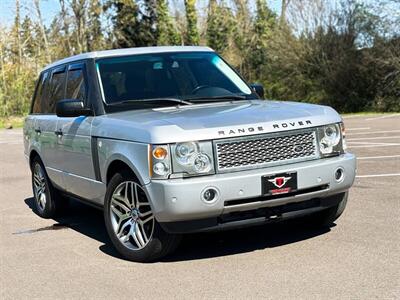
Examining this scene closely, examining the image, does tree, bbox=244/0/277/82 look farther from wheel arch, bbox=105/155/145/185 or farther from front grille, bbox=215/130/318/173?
front grille, bbox=215/130/318/173

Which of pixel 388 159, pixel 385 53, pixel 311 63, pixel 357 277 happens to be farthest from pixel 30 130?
pixel 311 63

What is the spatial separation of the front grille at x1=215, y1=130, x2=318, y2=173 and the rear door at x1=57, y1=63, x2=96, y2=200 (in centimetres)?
164

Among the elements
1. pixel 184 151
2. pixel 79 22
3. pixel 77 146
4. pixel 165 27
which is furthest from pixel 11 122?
pixel 184 151

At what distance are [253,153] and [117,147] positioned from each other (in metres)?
1.22

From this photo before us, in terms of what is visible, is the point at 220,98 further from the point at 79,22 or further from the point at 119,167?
the point at 79,22

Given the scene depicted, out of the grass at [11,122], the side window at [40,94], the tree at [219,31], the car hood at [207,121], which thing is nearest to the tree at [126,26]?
the tree at [219,31]

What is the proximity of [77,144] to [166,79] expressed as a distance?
1.14 meters

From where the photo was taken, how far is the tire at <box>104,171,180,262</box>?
16.9ft

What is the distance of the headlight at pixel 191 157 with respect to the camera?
4789 millimetres

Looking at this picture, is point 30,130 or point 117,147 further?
point 30,130

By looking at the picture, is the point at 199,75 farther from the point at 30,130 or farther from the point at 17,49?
the point at 17,49

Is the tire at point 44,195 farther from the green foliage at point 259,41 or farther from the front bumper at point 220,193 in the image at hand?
the green foliage at point 259,41

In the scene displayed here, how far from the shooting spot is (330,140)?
5359 millimetres

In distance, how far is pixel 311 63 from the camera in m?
32.1
